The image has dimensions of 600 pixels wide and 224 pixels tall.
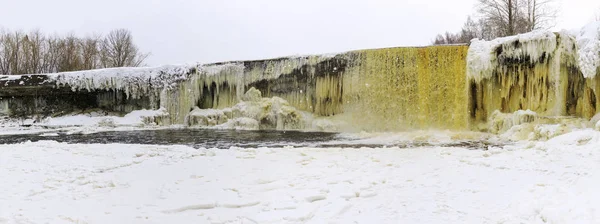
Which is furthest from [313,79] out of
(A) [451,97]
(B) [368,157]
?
(B) [368,157]

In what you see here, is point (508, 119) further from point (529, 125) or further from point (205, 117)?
point (205, 117)

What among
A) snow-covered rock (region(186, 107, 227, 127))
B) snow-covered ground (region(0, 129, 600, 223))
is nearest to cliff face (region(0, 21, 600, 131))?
snow-covered rock (region(186, 107, 227, 127))

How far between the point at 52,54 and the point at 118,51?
259 inches

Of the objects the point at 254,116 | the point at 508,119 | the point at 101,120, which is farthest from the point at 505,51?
the point at 101,120

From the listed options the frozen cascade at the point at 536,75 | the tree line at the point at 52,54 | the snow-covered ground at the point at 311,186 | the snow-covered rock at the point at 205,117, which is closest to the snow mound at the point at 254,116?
the snow-covered rock at the point at 205,117

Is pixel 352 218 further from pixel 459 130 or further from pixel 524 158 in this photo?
pixel 459 130

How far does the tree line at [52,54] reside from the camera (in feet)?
108

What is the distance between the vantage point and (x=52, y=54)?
1378 inches

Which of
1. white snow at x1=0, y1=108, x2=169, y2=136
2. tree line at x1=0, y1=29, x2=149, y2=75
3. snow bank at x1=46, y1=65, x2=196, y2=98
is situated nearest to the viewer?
white snow at x1=0, y1=108, x2=169, y2=136

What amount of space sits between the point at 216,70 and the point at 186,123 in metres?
2.53

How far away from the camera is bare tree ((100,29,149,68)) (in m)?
40.3

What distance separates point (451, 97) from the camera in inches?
535

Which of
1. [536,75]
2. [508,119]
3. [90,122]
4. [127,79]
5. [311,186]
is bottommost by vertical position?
[311,186]

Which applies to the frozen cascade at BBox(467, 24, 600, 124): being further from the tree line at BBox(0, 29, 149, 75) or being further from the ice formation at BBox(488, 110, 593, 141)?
the tree line at BBox(0, 29, 149, 75)
